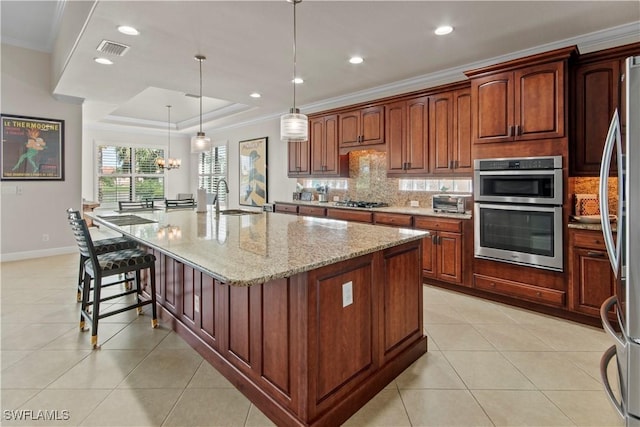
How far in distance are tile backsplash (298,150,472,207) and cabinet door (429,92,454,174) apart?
1.33 ft

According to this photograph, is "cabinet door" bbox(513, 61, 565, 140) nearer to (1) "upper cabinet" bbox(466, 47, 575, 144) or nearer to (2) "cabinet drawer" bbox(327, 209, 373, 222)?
(1) "upper cabinet" bbox(466, 47, 575, 144)

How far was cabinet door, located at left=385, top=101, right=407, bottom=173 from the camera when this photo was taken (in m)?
4.51

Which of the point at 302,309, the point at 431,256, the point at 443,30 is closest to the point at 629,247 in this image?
the point at 302,309

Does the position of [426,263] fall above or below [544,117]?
below

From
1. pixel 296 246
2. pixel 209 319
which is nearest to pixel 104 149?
pixel 209 319

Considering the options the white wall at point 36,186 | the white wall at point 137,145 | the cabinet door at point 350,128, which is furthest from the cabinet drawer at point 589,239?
the white wall at point 137,145

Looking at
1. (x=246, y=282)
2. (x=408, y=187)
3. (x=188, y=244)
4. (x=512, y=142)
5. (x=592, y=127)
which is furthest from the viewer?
(x=408, y=187)

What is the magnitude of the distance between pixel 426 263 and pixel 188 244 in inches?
116

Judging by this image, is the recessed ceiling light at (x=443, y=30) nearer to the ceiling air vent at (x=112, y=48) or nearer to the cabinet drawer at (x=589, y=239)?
the cabinet drawer at (x=589, y=239)

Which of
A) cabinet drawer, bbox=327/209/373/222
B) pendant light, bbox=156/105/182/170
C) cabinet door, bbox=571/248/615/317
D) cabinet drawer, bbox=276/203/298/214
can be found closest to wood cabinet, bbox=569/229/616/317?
cabinet door, bbox=571/248/615/317

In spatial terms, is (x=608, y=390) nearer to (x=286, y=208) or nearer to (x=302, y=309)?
(x=302, y=309)

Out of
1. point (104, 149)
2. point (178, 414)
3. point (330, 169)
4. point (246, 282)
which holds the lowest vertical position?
point (178, 414)

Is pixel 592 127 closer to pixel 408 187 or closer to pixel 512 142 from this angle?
pixel 512 142

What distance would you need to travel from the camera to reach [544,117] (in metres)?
3.12
